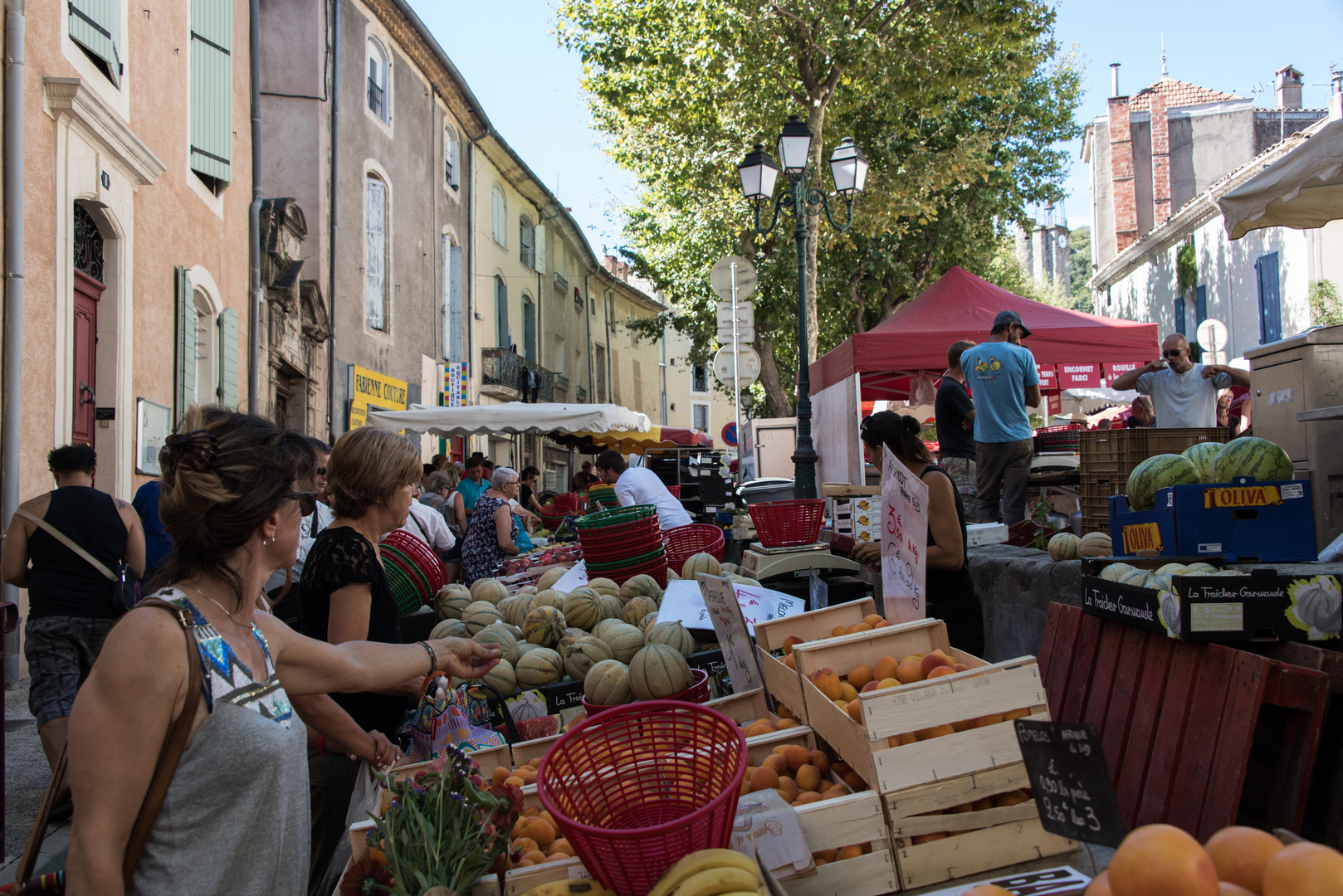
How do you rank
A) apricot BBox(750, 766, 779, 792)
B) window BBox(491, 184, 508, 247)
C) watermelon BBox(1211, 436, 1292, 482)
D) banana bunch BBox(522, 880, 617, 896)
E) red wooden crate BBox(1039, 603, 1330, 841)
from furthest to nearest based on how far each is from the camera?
window BBox(491, 184, 508, 247)
watermelon BBox(1211, 436, 1292, 482)
apricot BBox(750, 766, 779, 792)
red wooden crate BBox(1039, 603, 1330, 841)
banana bunch BBox(522, 880, 617, 896)

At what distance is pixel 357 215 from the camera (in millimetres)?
16531

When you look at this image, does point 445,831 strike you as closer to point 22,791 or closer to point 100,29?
point 22,791

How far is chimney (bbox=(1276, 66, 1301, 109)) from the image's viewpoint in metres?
28.1

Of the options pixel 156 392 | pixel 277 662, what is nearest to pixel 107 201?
pixel 156 392

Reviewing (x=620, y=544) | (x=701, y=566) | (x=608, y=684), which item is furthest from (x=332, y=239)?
(x=608, y=684)

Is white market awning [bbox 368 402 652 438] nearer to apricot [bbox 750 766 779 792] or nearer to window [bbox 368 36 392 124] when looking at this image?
window [bbox 368 36 392 124]

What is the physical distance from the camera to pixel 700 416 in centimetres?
5259

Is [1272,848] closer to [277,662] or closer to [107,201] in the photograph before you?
[277,662]

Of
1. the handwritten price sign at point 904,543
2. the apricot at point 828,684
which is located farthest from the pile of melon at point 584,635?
the apricot at point 828,684

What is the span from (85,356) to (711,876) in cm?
839

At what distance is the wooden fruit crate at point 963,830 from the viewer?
2.24 m

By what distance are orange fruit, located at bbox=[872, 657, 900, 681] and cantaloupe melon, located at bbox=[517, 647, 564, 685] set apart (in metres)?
1.94

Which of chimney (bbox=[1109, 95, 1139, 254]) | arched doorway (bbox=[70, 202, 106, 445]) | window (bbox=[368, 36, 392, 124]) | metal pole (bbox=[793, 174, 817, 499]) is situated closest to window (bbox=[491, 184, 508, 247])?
window (bbox=[368, 36, 392, 124])

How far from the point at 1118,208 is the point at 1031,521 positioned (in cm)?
2865
